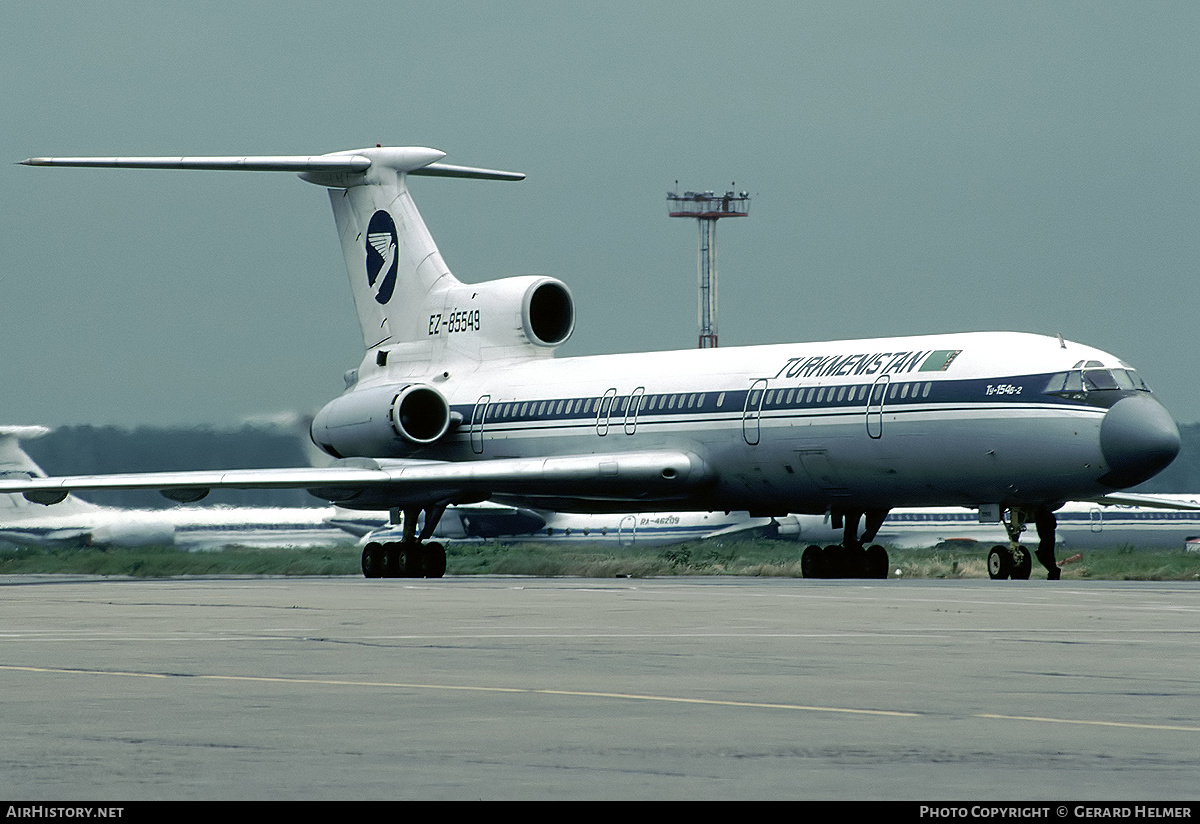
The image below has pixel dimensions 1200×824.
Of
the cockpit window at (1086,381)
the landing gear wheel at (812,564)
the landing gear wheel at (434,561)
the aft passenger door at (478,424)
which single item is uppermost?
the cockpit window at (1086,381)

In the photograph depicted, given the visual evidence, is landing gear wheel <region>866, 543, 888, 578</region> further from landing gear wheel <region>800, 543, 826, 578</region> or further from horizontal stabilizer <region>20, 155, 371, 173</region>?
horizontal stabilizer <region>20, 155, 371, 173</region>

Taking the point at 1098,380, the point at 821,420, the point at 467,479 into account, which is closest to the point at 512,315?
the point at 467,479

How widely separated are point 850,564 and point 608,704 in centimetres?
2214

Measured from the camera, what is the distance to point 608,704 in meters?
9.28

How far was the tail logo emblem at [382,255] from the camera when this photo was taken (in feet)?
127

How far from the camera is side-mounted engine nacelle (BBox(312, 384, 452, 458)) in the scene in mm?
35031

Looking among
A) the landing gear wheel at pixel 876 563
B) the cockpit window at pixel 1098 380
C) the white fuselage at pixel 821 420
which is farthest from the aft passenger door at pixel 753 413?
the cockpit window at pixel 1098 380

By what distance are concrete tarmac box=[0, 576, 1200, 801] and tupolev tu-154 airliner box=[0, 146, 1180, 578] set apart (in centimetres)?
915

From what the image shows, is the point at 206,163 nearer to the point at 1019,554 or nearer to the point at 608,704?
the point at 1019,554

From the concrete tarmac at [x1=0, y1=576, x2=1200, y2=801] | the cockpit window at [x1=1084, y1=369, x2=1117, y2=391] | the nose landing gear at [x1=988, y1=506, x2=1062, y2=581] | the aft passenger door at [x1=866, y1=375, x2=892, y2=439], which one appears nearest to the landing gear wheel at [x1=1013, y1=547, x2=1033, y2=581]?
the nose landing gear at [x1=988, y1=506, x2=1062, y2=581]

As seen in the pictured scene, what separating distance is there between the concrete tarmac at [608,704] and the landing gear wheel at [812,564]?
13.4 meters

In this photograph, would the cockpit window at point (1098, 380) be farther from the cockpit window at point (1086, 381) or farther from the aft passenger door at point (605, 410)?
the aft passenger door at point (605, 410)

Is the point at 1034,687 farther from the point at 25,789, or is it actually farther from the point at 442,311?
the point at 442,311

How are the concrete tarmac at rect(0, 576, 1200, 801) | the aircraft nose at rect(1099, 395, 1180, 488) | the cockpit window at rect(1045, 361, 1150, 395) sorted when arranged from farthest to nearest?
the cockpit window at rect(1045, 361, 1150, 395)
the aircraft nose at rect(1099, 395, 1180, 488)
the concrete tarmac at rect(0, 576, 1200, 801)
